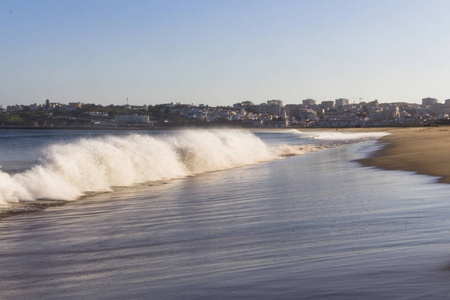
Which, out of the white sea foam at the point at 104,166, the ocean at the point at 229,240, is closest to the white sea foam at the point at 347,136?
the white sea foam at the point at 104,166

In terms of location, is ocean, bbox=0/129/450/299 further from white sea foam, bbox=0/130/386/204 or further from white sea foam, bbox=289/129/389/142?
white sea foam, bbox=289/129/389/142

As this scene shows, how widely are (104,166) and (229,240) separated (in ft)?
35.3

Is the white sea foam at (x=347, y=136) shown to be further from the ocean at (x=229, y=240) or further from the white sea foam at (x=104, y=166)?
the ocean at (x=229, y=240)

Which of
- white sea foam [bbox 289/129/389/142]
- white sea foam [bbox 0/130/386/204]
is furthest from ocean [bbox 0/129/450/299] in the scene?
white sea foam [bbox 289/129/389/142]

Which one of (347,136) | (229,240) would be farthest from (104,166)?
(347,136)

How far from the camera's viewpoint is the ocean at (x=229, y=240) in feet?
14.9

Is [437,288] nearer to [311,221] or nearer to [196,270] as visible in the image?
[196,270]

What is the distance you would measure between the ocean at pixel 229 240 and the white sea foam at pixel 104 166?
0.10m

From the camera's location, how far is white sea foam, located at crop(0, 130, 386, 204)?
12.3m

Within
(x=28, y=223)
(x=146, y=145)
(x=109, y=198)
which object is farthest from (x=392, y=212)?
(x=146, y=145)

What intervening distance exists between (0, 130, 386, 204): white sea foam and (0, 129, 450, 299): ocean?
10cm

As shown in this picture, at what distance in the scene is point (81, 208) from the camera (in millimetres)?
10445

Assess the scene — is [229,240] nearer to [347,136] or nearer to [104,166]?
[104,166]

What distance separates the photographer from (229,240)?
653cm
